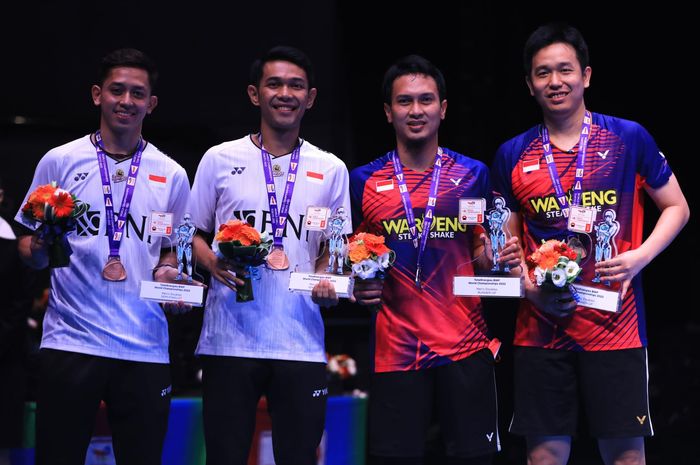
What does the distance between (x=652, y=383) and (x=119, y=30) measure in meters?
4.57

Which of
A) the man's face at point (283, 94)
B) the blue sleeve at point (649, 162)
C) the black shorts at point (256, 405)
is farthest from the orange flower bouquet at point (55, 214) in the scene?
the blue sleeve at point (649, 162)

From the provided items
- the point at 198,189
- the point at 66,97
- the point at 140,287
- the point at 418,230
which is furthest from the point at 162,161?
the point at 66,97

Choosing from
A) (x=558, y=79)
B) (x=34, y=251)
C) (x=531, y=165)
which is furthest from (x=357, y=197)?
Answer: (x=34, y=251)

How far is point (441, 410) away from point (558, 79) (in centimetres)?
139

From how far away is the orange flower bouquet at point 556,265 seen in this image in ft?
11.2

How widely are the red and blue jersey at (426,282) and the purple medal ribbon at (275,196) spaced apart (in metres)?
0.35

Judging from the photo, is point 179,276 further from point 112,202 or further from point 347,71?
point 347,71

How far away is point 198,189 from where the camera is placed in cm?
377

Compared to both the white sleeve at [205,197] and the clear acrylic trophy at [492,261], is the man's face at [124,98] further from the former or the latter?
the clear acrylic trophy at [492,261]

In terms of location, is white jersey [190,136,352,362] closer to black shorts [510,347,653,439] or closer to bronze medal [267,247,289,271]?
bronze medal [267,247,289,271]

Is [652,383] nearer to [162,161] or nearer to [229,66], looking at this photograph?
[229,66]

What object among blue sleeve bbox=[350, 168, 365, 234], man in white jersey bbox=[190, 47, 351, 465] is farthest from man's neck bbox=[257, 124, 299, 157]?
blue sleeve bbox=[350, 168, 365, 234]

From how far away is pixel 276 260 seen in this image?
11.8 feet

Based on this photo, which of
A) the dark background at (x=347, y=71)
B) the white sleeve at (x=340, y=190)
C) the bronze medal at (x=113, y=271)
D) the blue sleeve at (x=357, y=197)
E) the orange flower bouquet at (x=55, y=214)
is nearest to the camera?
the orange flower bouquet at (x=55, y=214)
